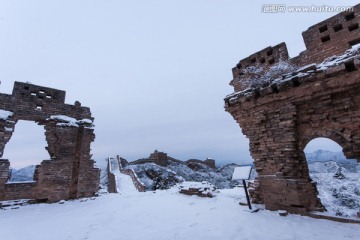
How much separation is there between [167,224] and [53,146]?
302 inches

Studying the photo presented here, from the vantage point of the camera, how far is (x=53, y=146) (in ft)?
32.1

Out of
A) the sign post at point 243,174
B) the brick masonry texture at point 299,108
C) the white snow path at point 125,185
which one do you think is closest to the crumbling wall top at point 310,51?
the brick masonry texture at point 299,108

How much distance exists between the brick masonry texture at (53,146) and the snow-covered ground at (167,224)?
3.94 feet

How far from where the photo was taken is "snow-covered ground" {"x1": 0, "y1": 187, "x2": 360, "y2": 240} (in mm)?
4297

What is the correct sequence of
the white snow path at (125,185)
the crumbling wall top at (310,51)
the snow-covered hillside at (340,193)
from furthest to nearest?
the white snow path at (125,185), the snow-covered hillside at (340,193), the crumbling wall top at (310,51)

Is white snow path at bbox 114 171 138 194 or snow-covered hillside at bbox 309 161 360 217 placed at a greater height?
white snow path at bbox 114 171 138 194

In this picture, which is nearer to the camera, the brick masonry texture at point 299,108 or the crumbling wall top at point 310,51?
the brick masonry texture at point 299,108

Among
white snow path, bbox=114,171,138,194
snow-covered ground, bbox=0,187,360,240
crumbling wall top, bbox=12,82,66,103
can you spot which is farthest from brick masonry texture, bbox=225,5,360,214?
white snow path, bbox=114,171,138,194

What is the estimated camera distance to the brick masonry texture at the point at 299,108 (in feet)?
16.6

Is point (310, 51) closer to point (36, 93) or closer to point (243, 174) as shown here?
point (243, 174)

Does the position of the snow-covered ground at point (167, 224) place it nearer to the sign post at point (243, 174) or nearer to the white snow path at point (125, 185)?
the sign post at point (243, 174)

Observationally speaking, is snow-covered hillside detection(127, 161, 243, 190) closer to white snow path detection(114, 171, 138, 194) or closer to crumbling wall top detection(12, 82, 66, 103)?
white snow path detection(114, 171, 138, 194)

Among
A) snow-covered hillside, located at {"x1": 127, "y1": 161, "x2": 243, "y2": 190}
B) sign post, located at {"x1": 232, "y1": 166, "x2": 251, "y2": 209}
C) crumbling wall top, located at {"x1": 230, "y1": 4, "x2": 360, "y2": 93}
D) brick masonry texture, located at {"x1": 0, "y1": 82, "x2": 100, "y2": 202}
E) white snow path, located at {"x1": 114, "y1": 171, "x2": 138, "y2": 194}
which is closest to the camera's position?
crumbling wall top, located at {"x1": 230, "y1": 4, "x2": 360, "y2": 93}

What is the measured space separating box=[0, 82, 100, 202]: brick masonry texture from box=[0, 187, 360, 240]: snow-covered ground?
120 centimetres
